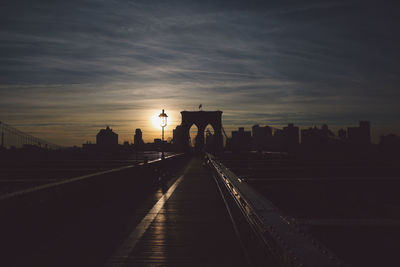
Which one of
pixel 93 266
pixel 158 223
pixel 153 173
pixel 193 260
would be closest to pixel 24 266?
pixel 93 266

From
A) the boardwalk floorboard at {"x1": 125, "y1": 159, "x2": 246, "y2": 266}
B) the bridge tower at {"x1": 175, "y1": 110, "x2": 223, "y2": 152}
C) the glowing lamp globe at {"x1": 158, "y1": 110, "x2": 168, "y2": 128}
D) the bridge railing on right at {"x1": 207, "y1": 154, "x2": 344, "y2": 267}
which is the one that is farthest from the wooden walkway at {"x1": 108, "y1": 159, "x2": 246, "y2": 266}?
the bridge tower at {"x1": 175, "y1": 110, "x2": 223, "y2": 152}

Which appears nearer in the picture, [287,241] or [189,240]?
[287,241]

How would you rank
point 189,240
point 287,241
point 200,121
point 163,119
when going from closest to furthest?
point 287,241
point 189,240
point 163,119
point 200,121

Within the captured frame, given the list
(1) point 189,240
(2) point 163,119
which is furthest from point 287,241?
(2) point 163,119

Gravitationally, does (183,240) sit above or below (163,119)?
below

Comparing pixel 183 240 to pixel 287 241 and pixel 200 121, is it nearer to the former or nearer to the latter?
pixel 287 241

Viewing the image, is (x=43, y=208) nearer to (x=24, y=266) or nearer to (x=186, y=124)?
(x=24, y=266)

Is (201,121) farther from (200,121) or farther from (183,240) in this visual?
(183,240)

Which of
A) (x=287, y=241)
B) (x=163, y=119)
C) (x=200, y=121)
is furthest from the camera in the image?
(x=200, y=121)

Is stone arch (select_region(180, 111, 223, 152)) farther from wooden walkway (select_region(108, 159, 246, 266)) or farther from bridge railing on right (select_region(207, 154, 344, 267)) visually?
bridge railing on right (select_region(207, 154, 344, 267))

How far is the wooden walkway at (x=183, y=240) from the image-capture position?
4.88 metres

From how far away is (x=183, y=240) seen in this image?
233 inches

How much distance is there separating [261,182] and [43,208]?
14.5m

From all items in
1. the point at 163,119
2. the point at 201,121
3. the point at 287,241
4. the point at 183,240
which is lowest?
the point at 183,240
